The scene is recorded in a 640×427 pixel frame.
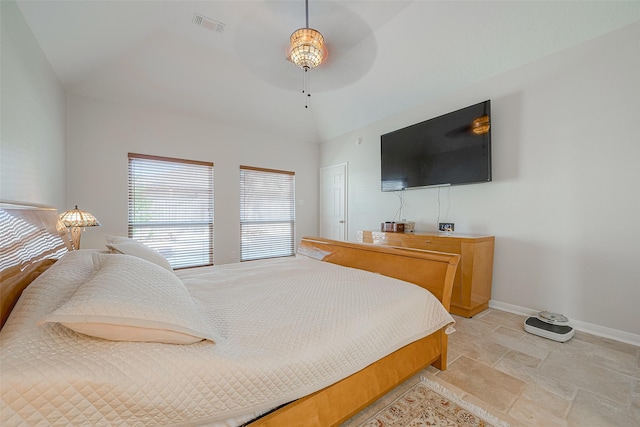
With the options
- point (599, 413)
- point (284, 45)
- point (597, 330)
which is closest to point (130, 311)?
point (599, 413)

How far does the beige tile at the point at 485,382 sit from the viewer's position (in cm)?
145

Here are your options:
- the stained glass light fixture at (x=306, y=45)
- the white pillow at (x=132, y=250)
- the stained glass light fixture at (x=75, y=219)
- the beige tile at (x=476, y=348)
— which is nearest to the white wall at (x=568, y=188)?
the beige tile at (x=476, y=348)

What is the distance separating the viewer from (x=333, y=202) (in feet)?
17.1

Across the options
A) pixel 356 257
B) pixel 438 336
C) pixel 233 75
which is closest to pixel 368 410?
pixel 438 336

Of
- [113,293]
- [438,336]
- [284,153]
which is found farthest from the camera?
[284,153]

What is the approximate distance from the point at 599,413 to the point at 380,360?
4.27 ft

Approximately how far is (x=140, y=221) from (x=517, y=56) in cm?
534

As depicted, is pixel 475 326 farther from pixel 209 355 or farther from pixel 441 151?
pixel 209 355

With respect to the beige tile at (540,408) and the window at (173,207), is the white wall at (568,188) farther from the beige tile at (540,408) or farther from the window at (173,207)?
the window at (173,207)

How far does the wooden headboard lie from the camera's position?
2.82 feet

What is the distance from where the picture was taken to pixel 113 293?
781mm

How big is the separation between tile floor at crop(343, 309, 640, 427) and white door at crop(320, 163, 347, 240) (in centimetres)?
305

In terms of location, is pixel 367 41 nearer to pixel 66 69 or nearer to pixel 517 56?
pixel 517 56

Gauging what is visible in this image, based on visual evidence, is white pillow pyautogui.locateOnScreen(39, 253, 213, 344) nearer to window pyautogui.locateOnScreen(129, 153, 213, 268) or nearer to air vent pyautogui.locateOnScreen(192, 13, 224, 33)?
air vent pyautogui.locateOnScreen(192, 13, 224, 33)
